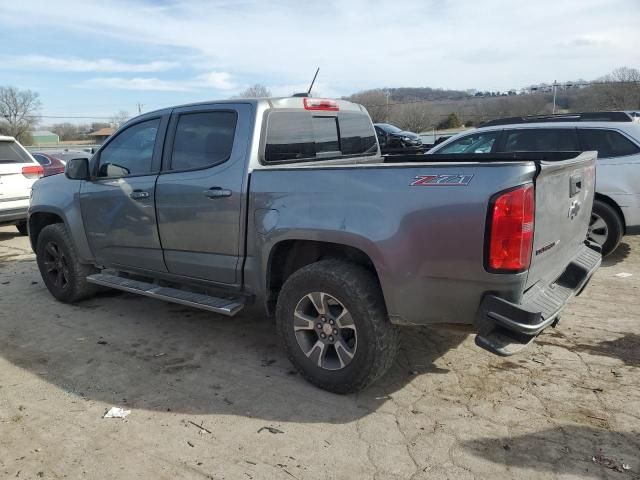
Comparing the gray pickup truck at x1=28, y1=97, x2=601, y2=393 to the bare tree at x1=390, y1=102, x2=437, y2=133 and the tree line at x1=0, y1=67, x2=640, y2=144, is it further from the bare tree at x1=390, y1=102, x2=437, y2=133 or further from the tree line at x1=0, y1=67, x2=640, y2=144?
the bare tree at x1=390, y1=102, x2=437, y2=133

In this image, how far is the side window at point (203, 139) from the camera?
3998 mm

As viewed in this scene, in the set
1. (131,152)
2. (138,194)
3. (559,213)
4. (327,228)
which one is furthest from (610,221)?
(131,152)

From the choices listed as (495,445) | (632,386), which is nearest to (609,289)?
(632,386)

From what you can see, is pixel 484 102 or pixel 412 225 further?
pixel 484 102

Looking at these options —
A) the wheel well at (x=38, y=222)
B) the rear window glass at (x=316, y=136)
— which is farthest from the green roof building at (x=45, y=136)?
the rear window glass at (x=316, y=136)

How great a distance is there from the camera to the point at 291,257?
3820 mm

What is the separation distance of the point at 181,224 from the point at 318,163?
1225 millimetres

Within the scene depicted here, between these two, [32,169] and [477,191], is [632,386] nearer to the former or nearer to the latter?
[477,191]

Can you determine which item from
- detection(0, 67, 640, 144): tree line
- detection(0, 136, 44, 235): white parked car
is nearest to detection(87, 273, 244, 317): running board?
detection(0, 136, 44, 235): white parked car

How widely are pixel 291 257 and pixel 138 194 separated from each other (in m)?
1.62

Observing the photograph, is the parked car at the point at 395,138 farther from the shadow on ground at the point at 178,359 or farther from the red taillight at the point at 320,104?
the shadow on ground at the point at 178,359

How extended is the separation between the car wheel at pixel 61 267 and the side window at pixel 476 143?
474cm

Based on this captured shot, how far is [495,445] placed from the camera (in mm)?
2871

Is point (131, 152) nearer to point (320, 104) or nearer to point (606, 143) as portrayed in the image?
point (320, 104)
